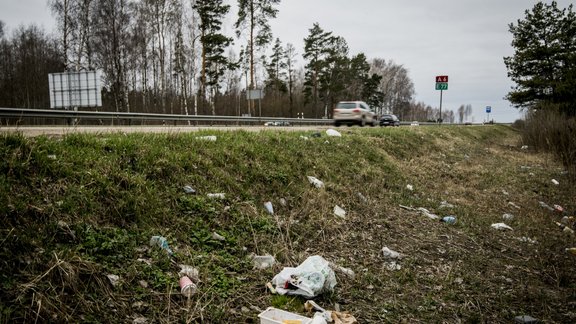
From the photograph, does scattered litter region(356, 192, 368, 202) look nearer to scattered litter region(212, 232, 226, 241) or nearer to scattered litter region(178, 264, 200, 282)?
scattered litter region(212, 232, 226, 241)

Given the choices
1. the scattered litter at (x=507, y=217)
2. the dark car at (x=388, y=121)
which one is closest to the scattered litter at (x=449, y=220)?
the scattered litter at (x=507, y=217)

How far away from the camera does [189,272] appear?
295 centimetres

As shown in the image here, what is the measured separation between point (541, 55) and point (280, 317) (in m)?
32.3

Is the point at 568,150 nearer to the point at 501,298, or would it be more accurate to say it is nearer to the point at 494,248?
the point at 494,248

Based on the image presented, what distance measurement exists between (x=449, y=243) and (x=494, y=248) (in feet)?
2.37

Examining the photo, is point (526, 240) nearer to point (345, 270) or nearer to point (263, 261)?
point (345, 270)

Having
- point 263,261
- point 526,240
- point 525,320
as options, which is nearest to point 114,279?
point 263,261

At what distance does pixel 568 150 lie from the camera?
14.3 metres

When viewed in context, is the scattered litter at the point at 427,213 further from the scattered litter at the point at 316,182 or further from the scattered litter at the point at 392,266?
the scattered litter at the point at 392,266

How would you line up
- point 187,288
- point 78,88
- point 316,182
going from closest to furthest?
point 187,288 → point 316,182 → point 78,88

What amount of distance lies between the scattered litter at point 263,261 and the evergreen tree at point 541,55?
89.2 feet

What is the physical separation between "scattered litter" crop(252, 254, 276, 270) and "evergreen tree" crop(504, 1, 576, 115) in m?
27.2

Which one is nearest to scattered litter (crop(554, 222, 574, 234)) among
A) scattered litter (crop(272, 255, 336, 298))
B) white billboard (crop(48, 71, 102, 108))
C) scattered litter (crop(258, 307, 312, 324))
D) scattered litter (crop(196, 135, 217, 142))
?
scattered litter (crop(272, 255, 336, 298))

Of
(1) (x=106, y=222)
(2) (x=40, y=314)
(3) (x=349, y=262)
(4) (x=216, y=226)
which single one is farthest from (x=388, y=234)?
(2) (x=40, y=314)
